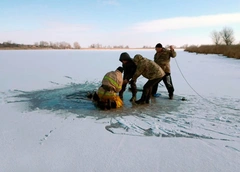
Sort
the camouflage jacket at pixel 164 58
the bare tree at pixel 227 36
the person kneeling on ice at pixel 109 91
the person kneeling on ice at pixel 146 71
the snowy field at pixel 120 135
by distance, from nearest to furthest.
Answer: the snowy field at pixel 120 135 < the person kneeling on ice at pixel 109 91 < the person kneeling on ice at pixel 146 71 < the camouflage jacket at pixel 164 58 < the bare tree at pixel 227 36

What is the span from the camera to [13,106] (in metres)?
5.05

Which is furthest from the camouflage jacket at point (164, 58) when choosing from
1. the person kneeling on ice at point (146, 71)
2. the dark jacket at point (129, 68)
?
the dark jacket at point (129, 68)

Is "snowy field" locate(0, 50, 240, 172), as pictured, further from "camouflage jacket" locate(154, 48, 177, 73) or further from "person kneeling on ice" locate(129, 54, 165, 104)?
"camouflage jacket" locate(154, 48, 177, 73)

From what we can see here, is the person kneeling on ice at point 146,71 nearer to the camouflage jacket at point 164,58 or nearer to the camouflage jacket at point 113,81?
the camouflage jacket at point 113,81

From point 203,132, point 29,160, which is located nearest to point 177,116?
point 203,132

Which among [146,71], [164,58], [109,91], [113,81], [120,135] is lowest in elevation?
[120,135]

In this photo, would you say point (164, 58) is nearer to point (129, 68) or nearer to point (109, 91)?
point (129, 68)

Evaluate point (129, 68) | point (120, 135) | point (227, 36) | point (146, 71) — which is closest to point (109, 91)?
point (129, 68)

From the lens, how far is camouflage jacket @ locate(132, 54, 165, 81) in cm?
500

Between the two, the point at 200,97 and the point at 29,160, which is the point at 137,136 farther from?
the point at 200,97

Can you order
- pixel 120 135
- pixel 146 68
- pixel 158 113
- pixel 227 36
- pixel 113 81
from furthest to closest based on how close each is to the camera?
pixel 227 36 < pixel 146 68 < pixel 113 81 < pixel 158 113 < pixel 120 135

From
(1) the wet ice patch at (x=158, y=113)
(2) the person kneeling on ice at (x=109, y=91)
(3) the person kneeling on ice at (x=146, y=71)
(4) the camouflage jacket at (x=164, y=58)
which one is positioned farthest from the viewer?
(4) the camouflage jacket at (x=164, y=58)

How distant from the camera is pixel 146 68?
5062mm

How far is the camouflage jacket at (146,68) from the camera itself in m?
5.00
